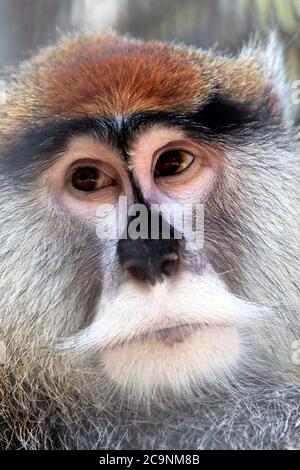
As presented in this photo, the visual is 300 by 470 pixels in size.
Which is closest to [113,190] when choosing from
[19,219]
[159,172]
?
[159,172]

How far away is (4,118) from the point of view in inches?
60.7

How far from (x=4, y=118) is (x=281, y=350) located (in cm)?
83

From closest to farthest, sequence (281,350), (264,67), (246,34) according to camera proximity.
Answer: (281,350)
(264,67)
(246,34)

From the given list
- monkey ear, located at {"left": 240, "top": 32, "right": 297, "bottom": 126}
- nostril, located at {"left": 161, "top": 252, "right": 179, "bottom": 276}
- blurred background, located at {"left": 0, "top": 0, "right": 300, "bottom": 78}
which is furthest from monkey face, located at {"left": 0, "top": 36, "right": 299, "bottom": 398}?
blurred background, located at {"left": 0, "top": 0, "right": 300, "bottom": 78}

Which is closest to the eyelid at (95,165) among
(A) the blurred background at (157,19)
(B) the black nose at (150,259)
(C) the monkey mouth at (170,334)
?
(B) the black nose at (150,259)

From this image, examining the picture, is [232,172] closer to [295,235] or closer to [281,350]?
[295,235]

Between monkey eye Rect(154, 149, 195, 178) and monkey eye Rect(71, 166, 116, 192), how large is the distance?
0.39 feet

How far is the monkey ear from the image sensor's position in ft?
6.07

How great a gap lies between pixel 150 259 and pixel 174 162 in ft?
1.12

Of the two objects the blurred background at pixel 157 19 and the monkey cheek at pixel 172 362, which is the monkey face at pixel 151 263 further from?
the blurred background at pixel 157 19

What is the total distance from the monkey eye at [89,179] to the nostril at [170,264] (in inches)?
10.9

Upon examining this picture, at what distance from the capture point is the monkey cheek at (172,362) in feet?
4.32

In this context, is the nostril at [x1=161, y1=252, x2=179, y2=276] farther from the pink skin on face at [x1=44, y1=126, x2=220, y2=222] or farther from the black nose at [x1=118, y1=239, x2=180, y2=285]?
the pink skin on face at [x1=44, y1=126, x2=220, y2=222]
